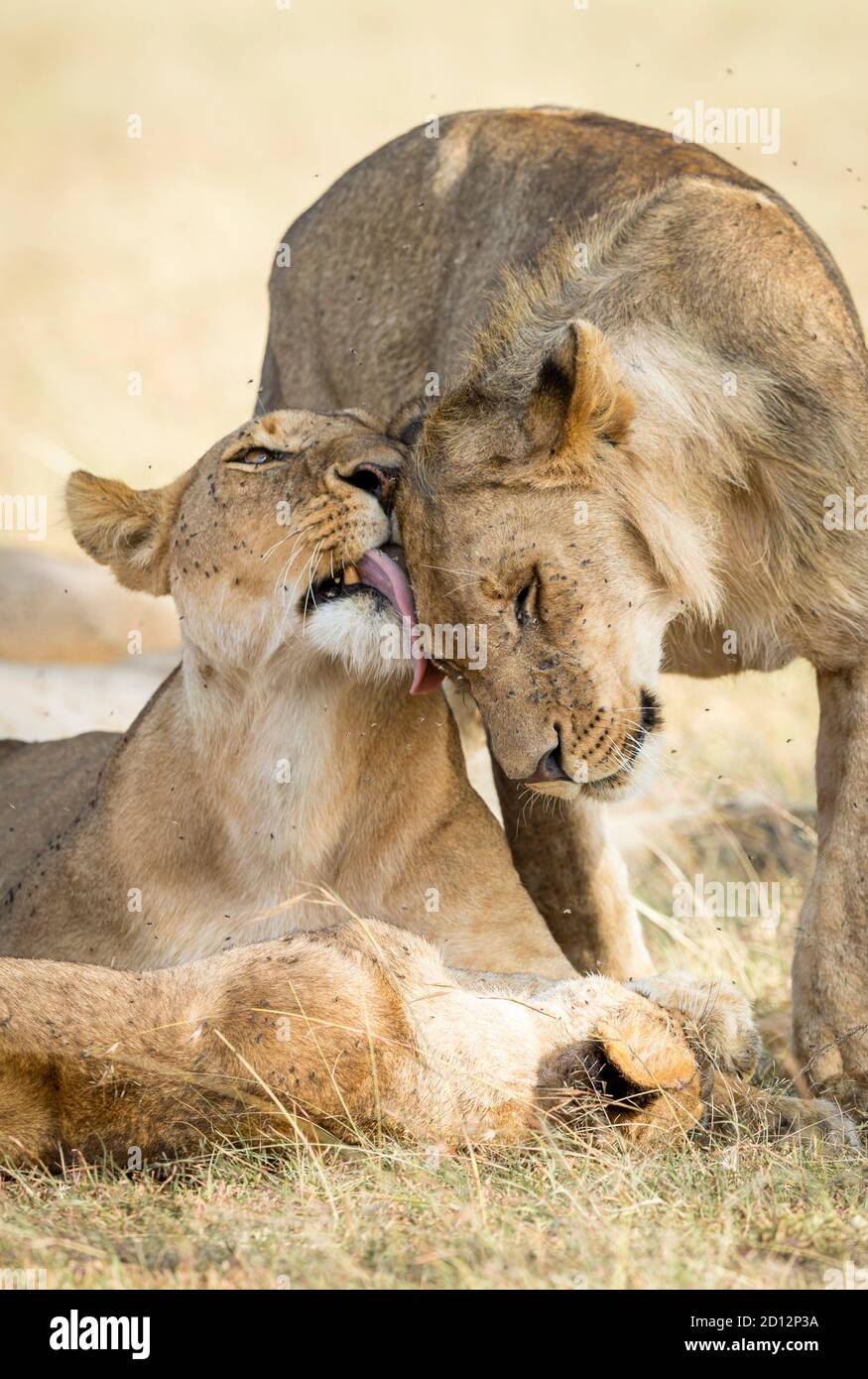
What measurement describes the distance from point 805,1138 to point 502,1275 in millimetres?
1060

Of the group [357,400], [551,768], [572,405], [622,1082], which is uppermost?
[357,400]

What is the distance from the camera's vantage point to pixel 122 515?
4031 millimetres

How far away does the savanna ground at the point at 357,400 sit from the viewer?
2586mm

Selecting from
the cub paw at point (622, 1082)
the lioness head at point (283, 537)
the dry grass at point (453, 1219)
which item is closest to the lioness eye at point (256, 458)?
the lioness head at point (283, 537)

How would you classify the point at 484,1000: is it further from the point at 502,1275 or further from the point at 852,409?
the point at 852,409

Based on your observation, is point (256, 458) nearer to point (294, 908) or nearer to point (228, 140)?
point (294, 908)

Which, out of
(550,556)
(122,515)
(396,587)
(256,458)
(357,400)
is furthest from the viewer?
(357,400)

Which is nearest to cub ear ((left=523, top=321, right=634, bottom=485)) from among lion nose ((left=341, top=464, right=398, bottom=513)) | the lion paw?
lion nose ((left=341, top=464, right=398, bottom=513))

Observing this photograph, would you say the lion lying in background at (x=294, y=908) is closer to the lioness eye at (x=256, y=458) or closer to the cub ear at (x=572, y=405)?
the lioness eye at (x=256, y=458)

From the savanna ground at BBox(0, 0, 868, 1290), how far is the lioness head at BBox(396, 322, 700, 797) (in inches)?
12.5

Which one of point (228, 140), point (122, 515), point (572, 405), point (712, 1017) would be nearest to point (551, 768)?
point (712, 1017)

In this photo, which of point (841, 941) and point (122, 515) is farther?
point (122, 515)

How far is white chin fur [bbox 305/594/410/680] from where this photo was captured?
3.58m

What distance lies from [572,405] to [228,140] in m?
19.3
